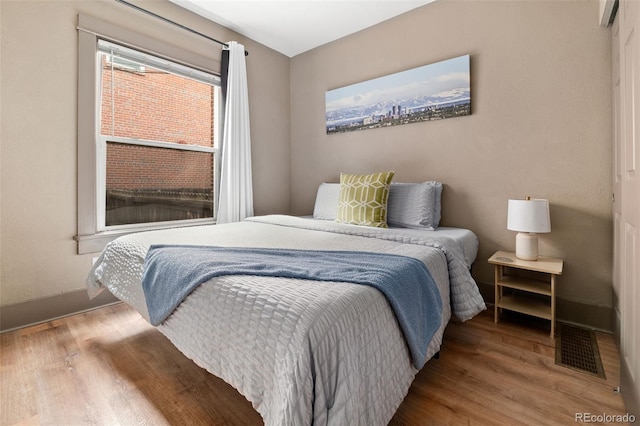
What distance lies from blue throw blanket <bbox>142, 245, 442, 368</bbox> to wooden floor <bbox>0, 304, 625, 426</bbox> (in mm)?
362

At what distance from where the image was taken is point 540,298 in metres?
2.22

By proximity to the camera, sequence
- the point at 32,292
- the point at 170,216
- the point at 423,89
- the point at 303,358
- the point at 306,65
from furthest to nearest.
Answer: the point at 306,65, the point at 170,216, the point at 423,89, the point at 32,292, the point at 303,358

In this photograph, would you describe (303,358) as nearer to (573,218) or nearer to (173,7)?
(573,218)

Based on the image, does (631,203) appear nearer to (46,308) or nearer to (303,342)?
(303,342)

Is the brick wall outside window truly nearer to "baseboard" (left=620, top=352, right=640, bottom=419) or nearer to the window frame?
the window frame

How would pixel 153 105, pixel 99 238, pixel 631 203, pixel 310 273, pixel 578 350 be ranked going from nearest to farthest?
pixel 310 273
pixel 631 203
pixel 578 350
pixel 99 238
pixel 153 105

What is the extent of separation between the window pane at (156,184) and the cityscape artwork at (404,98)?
→ 153cm

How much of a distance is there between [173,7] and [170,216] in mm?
1935

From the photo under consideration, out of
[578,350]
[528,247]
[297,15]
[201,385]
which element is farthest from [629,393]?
[297,15]

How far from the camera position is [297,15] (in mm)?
2879

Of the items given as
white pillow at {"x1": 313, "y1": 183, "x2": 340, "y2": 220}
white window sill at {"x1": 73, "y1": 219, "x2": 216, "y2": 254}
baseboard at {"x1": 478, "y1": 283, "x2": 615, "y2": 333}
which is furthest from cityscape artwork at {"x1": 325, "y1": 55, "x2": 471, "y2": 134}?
white window sill at {"x1": 73, "y1": 219, "x2": 216, "y2": 254}

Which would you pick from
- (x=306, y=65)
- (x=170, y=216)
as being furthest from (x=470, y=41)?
(x=170, y=216)

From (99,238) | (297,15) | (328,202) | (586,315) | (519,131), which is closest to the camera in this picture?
(586,315)

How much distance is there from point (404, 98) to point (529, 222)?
1549mm
